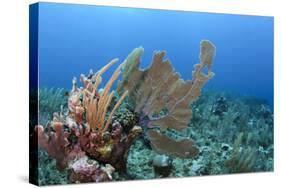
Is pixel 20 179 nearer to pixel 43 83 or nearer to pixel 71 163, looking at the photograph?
pixel 71 163

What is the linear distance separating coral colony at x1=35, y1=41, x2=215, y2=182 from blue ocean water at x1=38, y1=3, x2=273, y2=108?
0.38 ft

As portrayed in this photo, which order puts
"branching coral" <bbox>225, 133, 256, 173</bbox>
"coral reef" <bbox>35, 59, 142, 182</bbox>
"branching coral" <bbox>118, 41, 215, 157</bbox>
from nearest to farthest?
"coral reef" <bbox>35, 59, 142, 182</bbox> → "branching coral" <bbox>118, 41, 215, 157</bbox> → "branching coral" <bbox>225, 133, 256, 173</bbox>

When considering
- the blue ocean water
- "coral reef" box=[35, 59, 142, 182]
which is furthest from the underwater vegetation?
the blue ocean water

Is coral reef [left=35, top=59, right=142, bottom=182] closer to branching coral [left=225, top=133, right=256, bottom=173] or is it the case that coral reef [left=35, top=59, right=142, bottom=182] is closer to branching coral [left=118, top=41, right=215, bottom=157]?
branching coral [left=118, top=41, right=215, bottom=157]

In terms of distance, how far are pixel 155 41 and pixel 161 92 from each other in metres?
0.63

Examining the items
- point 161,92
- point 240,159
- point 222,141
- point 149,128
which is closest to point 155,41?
point 161,92

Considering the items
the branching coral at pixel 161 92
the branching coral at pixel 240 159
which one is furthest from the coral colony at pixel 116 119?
the branching coral at pixel 240 159

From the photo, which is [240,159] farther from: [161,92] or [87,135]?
[87,135]

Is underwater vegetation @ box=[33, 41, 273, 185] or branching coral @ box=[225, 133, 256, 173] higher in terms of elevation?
underwater vegetation @ box=[33, 41, 273, 185]

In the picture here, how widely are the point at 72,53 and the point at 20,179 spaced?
64.9 inches

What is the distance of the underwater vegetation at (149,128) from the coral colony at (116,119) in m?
0.01

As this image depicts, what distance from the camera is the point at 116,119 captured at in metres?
8.45

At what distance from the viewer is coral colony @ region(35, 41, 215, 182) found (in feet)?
26.8

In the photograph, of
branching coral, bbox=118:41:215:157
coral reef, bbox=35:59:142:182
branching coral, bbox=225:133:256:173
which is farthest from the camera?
branching coral, bbox=225:133:256:173
